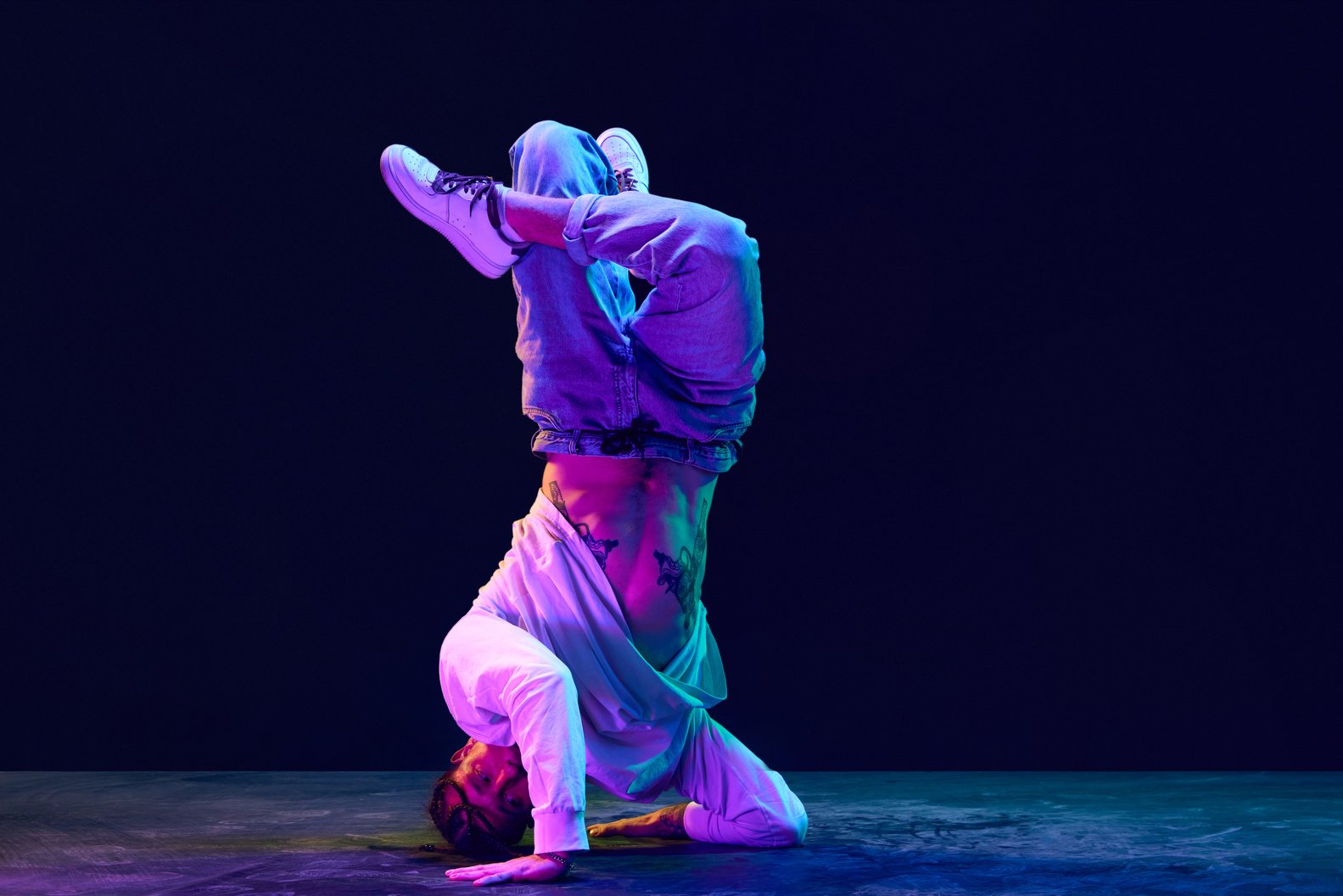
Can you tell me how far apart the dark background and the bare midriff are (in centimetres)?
131

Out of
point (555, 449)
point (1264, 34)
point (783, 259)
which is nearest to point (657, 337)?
point (555, 449)

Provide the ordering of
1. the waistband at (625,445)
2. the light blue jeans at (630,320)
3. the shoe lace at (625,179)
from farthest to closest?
the shoe lace at (625,179) → the waistband at (625,445) → the light blue jeans at (630,320)

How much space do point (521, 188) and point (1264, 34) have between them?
2626 millimetres

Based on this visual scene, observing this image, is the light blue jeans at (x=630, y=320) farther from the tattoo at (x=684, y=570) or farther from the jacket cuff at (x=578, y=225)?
the tattoo at (x=684, y=570)

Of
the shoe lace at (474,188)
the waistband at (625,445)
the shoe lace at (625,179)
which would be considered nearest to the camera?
the shoe lace at (474,188)

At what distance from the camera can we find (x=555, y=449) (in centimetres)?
235

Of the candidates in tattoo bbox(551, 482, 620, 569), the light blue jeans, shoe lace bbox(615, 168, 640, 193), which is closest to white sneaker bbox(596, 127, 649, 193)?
shoe lace bbox(615, 168, 640, 193)

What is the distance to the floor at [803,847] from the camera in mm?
1987

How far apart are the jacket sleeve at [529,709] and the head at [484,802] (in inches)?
2.6

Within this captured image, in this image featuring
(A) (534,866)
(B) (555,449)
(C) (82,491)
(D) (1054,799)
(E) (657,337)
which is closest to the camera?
(A) (534,866)

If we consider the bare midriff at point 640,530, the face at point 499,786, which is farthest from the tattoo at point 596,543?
the face at point 499,786

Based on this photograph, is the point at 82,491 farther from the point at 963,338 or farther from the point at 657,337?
the point at 963,338

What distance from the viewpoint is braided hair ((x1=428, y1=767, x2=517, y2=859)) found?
7.40ft

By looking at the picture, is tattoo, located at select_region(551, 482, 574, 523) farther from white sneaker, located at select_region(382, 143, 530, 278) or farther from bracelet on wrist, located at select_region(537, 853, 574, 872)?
bracelet on wrist, located at select_region(537, 853, 574, 872)
